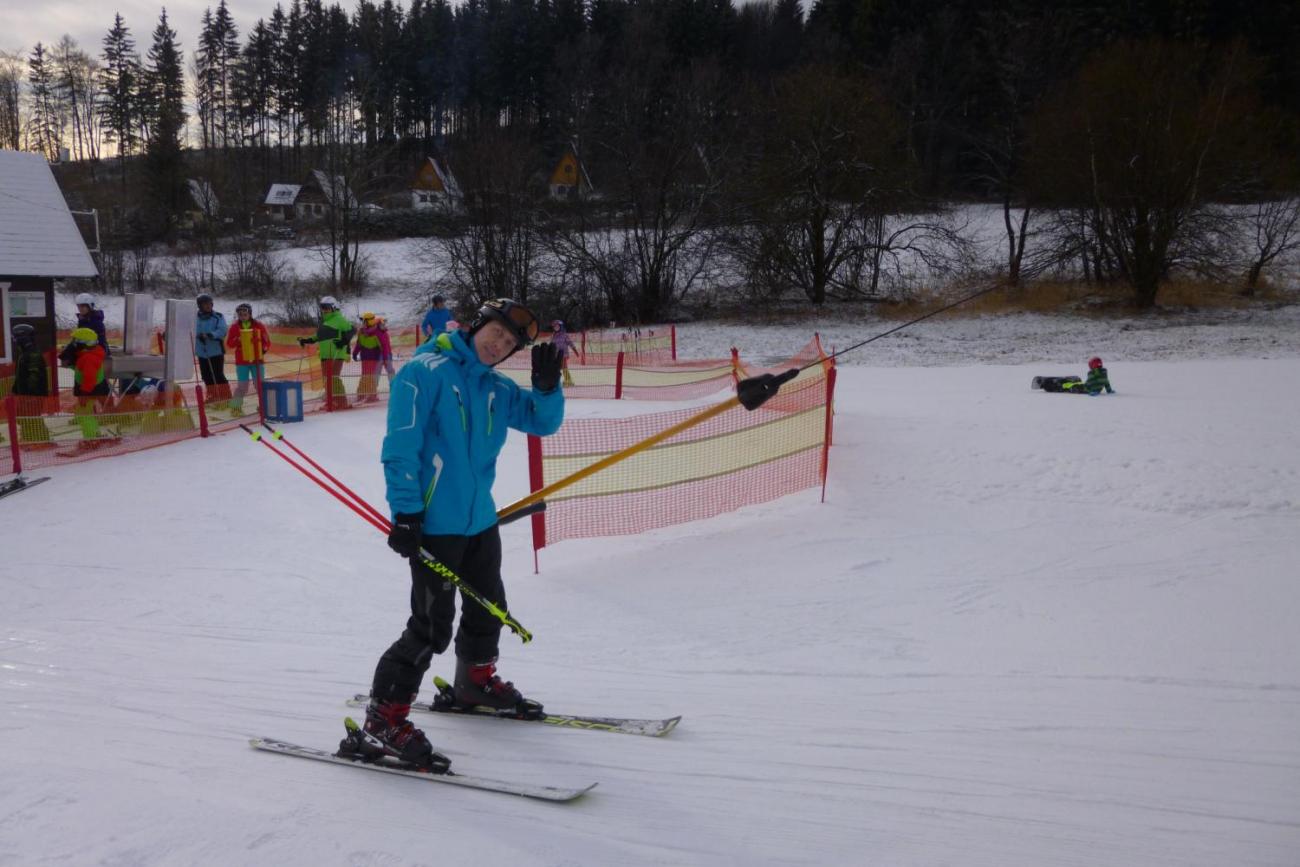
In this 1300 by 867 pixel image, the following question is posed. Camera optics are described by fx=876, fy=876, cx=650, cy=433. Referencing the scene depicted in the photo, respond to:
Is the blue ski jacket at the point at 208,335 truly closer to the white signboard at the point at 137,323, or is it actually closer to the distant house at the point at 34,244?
the white signboard at the point at 137,323

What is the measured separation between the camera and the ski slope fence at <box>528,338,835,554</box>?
7.01 m

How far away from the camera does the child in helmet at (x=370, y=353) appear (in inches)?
575

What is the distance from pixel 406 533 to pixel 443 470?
30 centimetres

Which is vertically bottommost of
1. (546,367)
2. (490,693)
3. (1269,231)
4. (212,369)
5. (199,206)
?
(490,693)

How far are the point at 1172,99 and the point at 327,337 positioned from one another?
25974 millimetres

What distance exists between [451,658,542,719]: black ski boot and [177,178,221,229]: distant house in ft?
156

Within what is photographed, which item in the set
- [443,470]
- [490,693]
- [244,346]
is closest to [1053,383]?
[490,693]

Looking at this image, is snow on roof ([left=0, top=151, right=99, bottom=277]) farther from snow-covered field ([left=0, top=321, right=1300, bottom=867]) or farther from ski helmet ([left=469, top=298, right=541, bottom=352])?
ski helmet ([left=469, top=298, right=541, bottom=352])

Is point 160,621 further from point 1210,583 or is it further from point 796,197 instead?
point 796,197

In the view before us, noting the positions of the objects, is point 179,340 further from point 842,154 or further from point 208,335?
point 842,154

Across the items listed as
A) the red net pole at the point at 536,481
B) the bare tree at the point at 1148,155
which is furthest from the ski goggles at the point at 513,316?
the bare tree at the point at 1148,155

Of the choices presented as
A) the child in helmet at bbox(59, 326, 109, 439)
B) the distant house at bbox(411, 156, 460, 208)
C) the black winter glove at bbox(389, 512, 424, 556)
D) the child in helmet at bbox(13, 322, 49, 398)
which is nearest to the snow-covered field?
the black winter glove at bbox(389, 512, 424, 556)

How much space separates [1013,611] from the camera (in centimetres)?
533

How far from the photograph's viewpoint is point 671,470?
7.46 m
